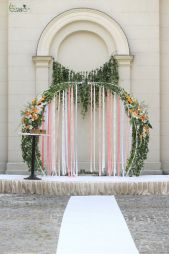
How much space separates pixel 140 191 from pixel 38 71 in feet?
17.2

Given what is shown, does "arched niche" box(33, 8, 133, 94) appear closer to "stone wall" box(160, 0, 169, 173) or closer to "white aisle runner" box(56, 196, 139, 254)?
"stone wall" box(160, 0, 169, 173)

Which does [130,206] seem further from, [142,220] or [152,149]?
[152,149]

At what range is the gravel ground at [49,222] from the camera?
650cm

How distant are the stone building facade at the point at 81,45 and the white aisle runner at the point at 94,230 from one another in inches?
218

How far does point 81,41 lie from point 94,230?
856 cm

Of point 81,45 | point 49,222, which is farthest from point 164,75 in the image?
point 49,222

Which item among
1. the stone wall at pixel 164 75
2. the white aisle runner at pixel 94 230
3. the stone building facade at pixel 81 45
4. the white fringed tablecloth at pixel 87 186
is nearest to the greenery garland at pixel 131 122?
the white fringed tablecloth at pixel 87 186

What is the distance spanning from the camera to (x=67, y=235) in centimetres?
705

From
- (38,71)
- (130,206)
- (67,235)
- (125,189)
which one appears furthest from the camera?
(38,71)

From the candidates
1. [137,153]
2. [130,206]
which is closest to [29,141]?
[137,153]

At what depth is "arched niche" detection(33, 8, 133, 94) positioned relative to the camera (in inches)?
592

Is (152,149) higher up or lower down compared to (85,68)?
lower down

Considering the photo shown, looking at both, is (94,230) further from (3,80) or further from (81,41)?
(3,80)

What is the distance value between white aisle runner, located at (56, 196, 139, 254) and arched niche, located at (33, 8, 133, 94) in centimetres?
574
